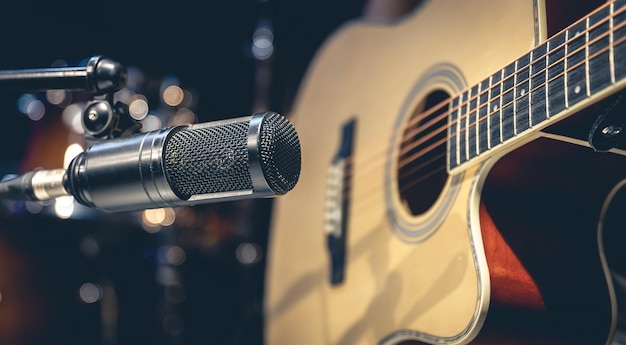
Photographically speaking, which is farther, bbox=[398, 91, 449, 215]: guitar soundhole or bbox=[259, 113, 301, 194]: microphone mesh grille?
bbox=[398, 91, 449, 215]: guitar soundhole

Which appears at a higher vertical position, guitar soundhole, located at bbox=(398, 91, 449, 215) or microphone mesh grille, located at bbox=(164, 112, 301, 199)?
guitar soundhole, located at bbox=(398, 91, 449, 215)

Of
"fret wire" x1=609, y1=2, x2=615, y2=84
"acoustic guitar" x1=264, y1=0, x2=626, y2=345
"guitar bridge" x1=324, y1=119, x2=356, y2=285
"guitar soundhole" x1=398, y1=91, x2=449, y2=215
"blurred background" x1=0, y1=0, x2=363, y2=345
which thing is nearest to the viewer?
"fret wire" x1=609, y1=2, x2=615, y2=84

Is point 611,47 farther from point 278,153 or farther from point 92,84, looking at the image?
point 92,84

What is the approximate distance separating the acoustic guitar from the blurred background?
1.11 metres

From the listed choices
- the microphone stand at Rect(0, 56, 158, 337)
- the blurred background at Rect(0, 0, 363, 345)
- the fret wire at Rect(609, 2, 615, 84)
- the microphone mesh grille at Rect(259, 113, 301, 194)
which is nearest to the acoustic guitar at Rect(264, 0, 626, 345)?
the fret wire at Rect(609, 2, 615, 84)

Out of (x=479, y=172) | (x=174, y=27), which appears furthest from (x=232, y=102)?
(x=479, y=172)

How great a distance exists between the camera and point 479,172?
84 centimetres

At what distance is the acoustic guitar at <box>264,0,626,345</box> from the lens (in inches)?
28.6

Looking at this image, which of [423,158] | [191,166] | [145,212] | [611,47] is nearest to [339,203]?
[423,158]

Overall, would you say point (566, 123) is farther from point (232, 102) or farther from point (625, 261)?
point (232, 102)

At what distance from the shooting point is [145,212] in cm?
263

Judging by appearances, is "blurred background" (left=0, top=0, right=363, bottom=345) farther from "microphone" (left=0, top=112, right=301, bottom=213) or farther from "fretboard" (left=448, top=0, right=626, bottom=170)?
"fretboard" (left=448, top=0, right=626, bottom=170)

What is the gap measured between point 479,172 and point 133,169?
1.77ft

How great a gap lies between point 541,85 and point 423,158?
0.42 m
